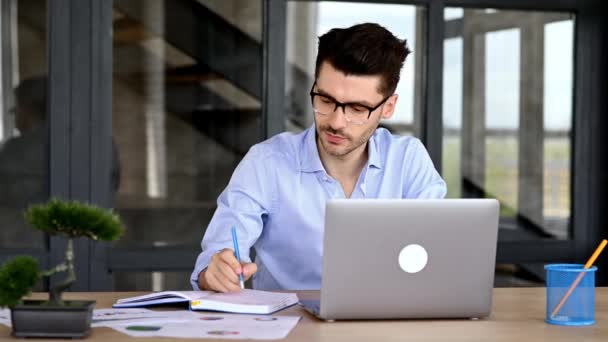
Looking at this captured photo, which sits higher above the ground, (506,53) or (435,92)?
(506,53)

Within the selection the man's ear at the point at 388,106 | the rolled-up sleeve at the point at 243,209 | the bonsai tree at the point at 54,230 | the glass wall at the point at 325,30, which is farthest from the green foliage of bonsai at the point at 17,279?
the glass wall at the point at 325,30

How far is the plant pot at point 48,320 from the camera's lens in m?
1.53

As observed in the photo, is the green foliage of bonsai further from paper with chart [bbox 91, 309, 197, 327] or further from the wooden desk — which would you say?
paper with chart [bbox 91, 309, 197, 327]

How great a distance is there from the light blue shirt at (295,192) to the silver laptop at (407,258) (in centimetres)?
65

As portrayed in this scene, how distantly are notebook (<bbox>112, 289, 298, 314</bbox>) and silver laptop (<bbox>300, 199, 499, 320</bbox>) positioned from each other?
0.45 feet

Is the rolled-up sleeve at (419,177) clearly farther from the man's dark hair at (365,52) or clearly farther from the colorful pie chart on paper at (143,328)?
the colorful pie chart on paper at (143,328)

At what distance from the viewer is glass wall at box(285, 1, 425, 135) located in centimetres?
492

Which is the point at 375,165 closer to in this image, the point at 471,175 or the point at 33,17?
the point at 471,175

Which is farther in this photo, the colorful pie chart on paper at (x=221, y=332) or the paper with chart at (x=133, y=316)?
the paper with chart at (x=133, y=316)

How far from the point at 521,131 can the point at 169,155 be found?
240 centimetres

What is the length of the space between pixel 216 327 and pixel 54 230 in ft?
1.15

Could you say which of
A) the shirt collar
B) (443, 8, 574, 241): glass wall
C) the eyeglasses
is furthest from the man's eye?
(443, 8, 574, 241): glass wall

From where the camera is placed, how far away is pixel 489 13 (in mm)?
4652

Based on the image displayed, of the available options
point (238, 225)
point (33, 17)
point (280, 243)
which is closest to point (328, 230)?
point (238, 225)
